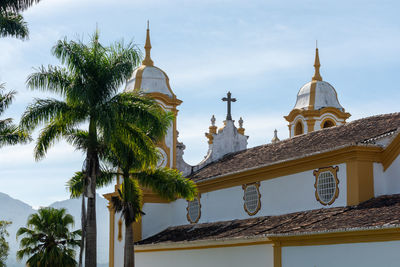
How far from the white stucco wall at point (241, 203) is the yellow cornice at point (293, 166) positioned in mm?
208

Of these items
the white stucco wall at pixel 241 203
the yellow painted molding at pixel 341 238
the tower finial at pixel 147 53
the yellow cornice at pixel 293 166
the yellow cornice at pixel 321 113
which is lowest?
the yellow painted molding at pixel 341 238

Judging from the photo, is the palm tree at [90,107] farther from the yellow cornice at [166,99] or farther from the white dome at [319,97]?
the white dome at [319,97]

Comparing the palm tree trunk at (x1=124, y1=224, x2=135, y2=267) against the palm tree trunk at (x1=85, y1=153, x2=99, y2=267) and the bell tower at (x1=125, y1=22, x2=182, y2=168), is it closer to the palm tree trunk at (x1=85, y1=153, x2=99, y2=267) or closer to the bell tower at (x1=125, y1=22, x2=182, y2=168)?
the palm tree trunk at (x1=85, y1=153, x2=99, y2=267)

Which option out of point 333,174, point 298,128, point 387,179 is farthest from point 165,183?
point 298,128

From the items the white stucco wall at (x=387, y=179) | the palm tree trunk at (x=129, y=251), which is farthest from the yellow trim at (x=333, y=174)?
the palm tree trunk at (x=129, y=251)

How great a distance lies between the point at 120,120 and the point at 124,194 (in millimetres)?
3961

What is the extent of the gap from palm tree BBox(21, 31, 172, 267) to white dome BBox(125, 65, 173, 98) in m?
10.9

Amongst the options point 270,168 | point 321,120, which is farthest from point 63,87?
point 321,120

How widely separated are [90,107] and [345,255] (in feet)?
31.9

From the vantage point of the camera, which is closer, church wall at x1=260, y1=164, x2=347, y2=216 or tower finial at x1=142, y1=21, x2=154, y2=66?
church wall at x1=260, y1=164, x2=347, y2=216

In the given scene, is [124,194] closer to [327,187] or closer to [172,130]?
[327,187]

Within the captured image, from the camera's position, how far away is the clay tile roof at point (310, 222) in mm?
21000

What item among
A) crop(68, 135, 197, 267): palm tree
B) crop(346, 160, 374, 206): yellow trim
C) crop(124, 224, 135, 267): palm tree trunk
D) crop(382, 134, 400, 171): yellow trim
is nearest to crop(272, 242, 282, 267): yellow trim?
crop(346, 160, 374, 206): yellow trim

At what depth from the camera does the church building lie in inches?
859
